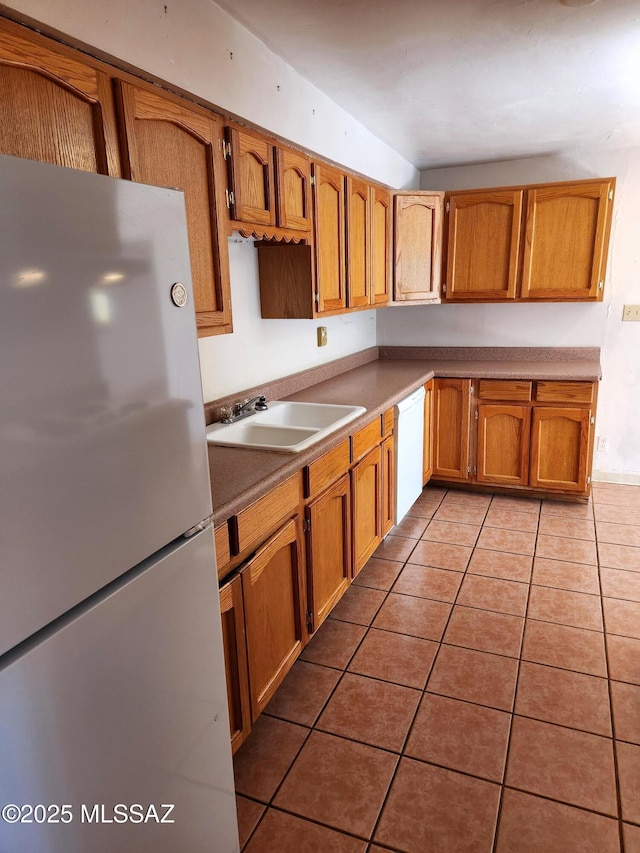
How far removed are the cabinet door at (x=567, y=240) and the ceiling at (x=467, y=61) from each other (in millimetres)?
337

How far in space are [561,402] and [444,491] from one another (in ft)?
3.27

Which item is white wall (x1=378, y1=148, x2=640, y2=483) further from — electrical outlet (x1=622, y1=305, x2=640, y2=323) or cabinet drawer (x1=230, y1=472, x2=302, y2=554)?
cabinet drawer (x1=230, y1=472, x2=302, y2=554)

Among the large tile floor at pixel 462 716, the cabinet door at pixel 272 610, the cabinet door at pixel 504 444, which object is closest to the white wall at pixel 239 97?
the cabinet door at pixel 272 610

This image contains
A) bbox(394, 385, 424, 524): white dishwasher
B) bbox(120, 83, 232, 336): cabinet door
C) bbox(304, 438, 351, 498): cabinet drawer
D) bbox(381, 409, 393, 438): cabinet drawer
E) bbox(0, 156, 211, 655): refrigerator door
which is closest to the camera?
bbox(0, 156, 211, 655): refrigerator door

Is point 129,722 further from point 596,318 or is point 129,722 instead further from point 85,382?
point 596,318

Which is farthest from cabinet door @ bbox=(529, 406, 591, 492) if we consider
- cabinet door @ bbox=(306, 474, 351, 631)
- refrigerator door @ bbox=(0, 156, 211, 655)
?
refrigerator door @ bbox=(0, 156, 211, 655)

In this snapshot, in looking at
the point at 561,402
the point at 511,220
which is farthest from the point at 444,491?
the point at 511,220

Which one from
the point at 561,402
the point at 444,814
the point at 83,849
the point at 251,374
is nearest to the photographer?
the point at 83,849

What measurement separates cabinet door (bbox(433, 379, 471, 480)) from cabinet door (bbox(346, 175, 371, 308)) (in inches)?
35.2

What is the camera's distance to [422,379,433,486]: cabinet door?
3.61 meters

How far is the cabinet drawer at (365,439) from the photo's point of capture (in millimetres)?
2383

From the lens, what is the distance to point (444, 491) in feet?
13.0

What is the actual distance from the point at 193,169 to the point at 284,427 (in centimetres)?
97

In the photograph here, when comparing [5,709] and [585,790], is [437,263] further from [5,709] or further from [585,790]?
[5,709]
